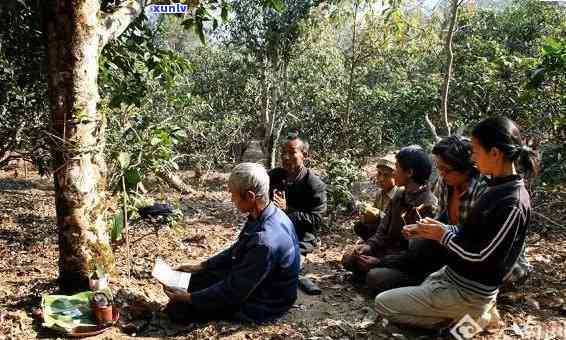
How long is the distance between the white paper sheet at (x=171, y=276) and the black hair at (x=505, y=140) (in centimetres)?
221

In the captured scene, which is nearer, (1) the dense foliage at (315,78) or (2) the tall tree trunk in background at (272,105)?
(1) the dense foliage at (315,78)

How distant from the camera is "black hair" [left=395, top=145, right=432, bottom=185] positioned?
3.80 metres

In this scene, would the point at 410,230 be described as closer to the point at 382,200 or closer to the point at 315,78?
the point at 382,200

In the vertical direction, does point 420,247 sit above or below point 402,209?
below

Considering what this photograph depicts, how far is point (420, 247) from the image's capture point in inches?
144

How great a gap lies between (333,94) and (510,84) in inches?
226

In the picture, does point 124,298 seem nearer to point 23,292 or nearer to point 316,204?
point 23,292

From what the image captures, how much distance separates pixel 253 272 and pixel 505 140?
69.3 inches

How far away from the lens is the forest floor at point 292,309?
3.20 meters

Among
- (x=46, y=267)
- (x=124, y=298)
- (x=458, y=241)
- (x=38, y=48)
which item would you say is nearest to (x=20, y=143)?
(x=38, y=48)

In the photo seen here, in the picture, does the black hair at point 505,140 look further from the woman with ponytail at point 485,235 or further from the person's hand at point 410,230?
the person's hand at point 410,230

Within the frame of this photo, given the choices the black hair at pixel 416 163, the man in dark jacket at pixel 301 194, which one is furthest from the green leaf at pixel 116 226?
the black hair at pixel 416 163
